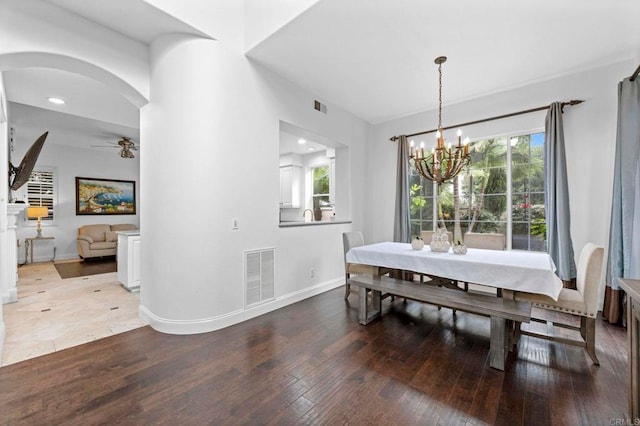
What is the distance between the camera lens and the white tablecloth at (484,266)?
2.12 metres

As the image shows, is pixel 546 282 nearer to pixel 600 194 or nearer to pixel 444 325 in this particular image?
pixel 444 325

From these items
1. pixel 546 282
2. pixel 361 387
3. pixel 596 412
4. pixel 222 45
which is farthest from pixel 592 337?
pixel 222 45

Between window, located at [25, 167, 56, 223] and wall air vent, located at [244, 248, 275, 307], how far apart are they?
6.89 metres

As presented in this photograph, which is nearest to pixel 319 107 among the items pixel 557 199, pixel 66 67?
pixel 66 67

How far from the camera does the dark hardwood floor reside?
5.14ft

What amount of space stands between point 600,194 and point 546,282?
198 centimetres

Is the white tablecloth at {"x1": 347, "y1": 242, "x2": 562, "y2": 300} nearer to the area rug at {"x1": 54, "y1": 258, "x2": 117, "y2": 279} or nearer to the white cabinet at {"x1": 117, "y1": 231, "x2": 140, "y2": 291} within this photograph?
the white cabinet at {"x1": 117, "y1": 231, "x2": 140, "y2": 291}

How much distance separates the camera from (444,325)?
2.80m

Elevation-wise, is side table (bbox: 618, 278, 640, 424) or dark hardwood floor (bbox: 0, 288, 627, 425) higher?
side table (bbox: 618, 278, 640, 424)

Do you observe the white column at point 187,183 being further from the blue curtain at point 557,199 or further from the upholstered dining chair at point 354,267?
the blue curtain at point 557,199

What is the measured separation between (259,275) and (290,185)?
14.5 ft

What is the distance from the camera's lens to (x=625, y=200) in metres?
2.80

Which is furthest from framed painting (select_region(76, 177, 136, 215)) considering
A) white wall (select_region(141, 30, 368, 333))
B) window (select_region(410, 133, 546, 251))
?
window (select_region(410, 133, 546, 251))

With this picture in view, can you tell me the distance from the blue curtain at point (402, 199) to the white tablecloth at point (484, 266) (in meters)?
1.43
